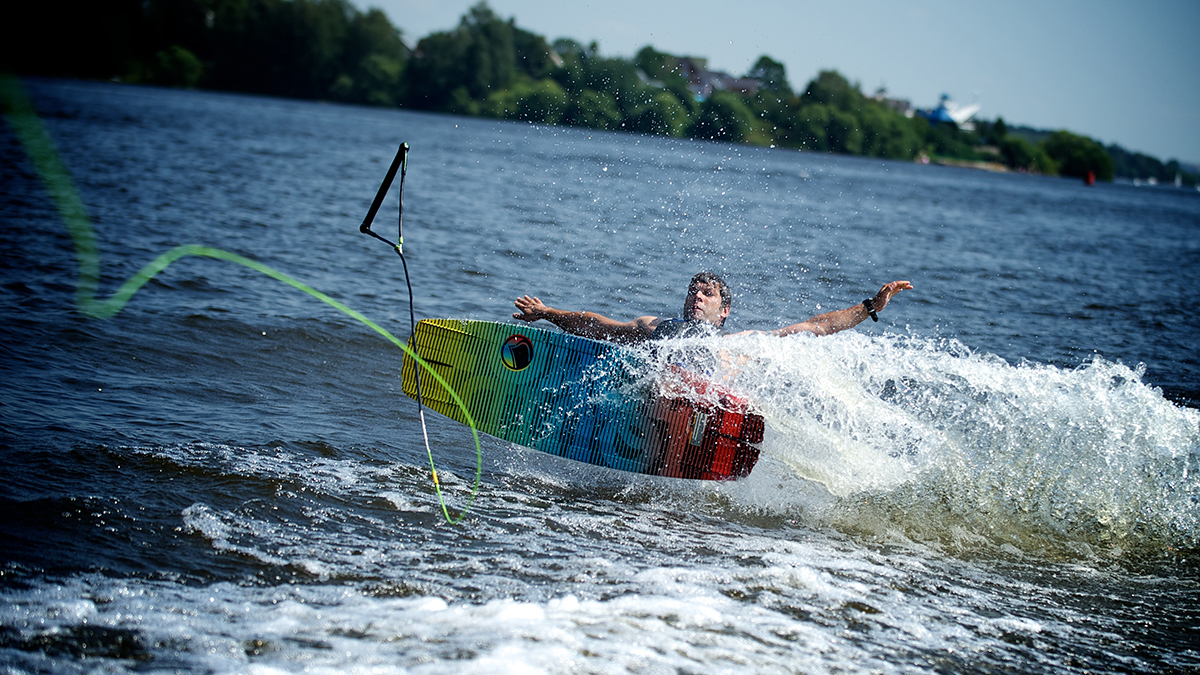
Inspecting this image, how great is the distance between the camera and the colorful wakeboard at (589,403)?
589 centimetres

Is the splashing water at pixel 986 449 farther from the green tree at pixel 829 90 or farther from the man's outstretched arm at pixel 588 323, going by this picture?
the green tree at pixel 829 90

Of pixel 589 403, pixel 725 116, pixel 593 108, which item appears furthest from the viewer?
pixel 725 116

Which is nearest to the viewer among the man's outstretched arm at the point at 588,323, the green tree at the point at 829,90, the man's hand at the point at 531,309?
the man's outstretched arm at the point at 588,323

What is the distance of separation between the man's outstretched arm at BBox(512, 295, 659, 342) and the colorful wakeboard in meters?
0.41

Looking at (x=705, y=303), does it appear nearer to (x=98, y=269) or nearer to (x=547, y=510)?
(x=547, y=510)

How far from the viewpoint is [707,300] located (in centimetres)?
650

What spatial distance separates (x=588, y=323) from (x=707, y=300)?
95 centimetres

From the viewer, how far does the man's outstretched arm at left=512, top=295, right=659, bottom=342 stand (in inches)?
261

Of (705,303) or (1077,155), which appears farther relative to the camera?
(1077,155)

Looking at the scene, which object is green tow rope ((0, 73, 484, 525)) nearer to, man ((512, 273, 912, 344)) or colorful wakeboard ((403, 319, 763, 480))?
colorful wakeboard ((403, 319, 763, 480))

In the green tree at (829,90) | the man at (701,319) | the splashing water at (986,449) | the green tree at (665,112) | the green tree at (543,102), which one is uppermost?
the green tree at (829,90)

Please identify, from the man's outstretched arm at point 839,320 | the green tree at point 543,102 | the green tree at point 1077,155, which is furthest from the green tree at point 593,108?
the green tree at point 1077,155

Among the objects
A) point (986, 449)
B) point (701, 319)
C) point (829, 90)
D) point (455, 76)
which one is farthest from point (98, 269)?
point (829, 90)

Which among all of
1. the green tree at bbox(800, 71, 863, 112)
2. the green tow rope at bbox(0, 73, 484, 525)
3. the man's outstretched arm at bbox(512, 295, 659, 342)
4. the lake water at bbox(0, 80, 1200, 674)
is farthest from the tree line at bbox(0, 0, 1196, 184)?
the man's outstretched arm at bbox(512, 295, 659, 342)
